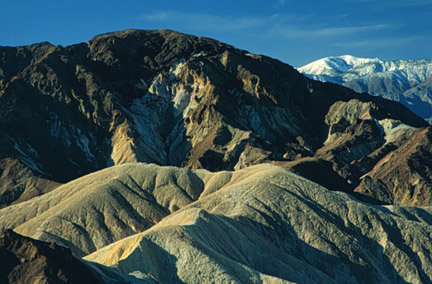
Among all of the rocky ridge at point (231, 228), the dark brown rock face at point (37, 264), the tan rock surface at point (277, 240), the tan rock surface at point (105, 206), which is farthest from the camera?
the tan rock surface at point (105, 206)

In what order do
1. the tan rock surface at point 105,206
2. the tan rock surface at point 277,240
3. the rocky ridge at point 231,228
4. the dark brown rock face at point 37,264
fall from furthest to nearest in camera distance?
the tan rock surface at point 105,206
the rocky ridge at point 231,228
the tan rock surface at point 277,240
the dark brown rock face at point 37,264

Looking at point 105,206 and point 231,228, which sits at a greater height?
point 105,206

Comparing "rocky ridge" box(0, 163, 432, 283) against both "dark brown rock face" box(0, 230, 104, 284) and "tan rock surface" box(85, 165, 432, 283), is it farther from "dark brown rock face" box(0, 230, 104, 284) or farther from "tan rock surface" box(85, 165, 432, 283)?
"dark brown rock face" box(0, 230, 104, 284)

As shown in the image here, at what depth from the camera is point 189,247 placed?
98.9 m

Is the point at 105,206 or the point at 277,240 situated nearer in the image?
the point at 277,240

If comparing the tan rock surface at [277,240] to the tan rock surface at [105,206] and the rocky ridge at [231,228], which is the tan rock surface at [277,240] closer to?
the rocky ridge at [231,228]

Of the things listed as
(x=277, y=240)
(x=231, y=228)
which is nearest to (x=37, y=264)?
(x=231, y=228)

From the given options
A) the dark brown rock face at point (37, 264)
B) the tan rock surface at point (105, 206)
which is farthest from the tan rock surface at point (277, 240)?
the dark brown rock face at point (37, 264)

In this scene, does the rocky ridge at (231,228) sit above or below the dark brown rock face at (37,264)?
below

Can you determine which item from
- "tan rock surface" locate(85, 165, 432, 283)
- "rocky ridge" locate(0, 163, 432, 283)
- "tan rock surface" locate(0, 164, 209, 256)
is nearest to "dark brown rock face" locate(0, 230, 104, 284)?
"rocky ridge" locate(0, 163, 432, 283)

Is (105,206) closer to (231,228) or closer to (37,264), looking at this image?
(231,228)

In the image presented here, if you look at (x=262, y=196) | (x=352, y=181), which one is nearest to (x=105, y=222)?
(x=262, y=196)

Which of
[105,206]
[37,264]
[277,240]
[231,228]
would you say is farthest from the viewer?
[105,206]

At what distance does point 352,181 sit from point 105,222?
7571 centimetres
